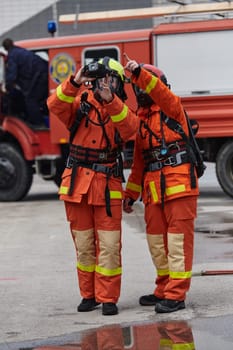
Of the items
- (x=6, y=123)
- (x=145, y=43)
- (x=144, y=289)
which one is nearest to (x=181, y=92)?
(x=145, y=43)

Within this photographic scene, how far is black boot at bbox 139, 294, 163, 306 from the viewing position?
6.09 metres

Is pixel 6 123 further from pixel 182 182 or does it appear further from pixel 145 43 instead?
pixel 182 182

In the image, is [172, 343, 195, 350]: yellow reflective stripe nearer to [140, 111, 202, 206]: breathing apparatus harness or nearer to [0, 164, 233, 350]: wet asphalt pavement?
[0, 164, 233, 350]: wet asphalt pavement

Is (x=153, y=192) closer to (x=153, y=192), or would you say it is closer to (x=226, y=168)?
(x=153, y=192)

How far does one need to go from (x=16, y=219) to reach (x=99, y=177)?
5.80 metres

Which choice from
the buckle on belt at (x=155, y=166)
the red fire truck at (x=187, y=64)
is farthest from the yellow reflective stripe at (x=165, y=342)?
the red fire truck at (x=187, y=64)

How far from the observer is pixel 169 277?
595 centimetres

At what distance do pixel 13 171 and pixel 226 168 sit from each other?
3496 millimetres

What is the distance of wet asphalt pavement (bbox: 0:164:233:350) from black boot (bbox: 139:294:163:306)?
0.18ft

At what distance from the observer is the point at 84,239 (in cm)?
593

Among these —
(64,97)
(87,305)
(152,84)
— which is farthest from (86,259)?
(152,84)

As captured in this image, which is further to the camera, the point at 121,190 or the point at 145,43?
the point at 145,43

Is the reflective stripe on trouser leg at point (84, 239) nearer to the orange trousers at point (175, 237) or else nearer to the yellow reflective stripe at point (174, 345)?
the orange trousers at point (175, 237)

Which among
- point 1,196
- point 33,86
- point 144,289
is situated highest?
point 33,86
